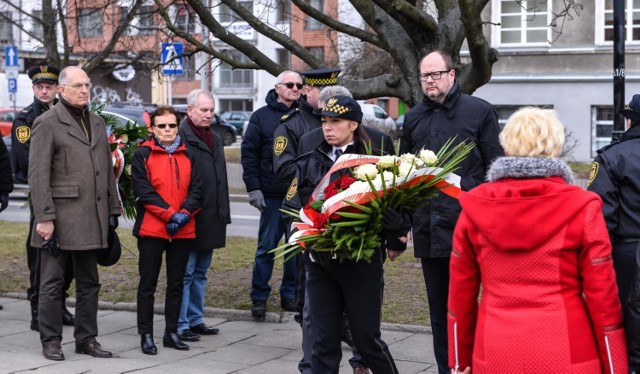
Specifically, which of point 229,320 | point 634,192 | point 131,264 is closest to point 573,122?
point 131,264

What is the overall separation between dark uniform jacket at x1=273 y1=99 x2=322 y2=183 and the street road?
8.67 meters

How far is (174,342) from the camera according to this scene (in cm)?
786

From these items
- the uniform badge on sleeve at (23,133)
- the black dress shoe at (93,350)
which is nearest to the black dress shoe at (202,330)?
the black dress shoe at (93,350)

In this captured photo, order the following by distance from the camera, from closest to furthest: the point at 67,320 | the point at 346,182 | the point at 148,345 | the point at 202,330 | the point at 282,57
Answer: the point at 346,182, the point at 148,345, the point at 202,330, the point at 67,320, the point at 282,57

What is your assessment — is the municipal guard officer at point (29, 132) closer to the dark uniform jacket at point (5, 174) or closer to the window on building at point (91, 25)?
the dark uniform jacket at point (5, 174)

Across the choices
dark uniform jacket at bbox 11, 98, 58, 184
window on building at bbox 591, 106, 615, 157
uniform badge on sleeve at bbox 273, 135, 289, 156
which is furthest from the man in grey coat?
window on building at bbox 591, 106, 615, 157

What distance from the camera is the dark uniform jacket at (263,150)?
8.82 meters

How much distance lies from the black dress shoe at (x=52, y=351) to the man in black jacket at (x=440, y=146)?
9.41 ft

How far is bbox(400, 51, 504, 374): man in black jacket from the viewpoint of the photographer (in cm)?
619

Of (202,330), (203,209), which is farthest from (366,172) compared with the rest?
(202,330)

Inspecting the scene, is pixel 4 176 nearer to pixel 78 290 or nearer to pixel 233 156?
pixel 78 290

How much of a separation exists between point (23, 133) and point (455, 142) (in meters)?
4.01

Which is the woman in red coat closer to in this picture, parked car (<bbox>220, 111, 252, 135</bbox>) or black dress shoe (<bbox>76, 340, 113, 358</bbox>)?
Result: black dress shoe (<bbox>76, 340, 113, 358</bbox>)

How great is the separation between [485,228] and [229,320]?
16.8 ft
